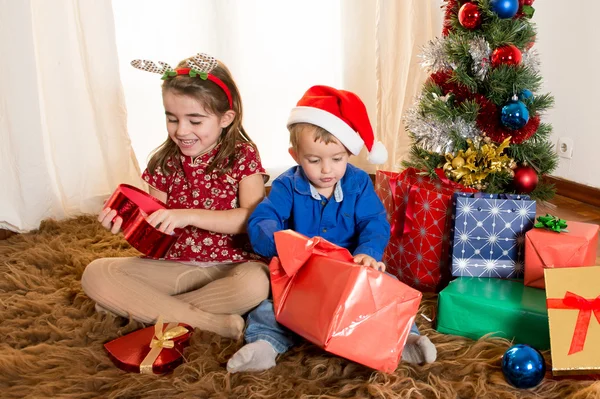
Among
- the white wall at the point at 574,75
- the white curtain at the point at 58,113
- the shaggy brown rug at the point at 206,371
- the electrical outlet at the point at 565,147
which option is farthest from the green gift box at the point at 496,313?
the white curtain at the point at 58,113

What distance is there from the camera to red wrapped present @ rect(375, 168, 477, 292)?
4.84 feet

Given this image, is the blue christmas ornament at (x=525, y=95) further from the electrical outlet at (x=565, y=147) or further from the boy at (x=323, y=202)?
the electrical outlet at (x=565, y=147)

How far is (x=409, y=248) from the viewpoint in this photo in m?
1.53

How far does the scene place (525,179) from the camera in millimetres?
1497

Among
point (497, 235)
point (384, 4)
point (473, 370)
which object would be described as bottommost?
point (473, 370)

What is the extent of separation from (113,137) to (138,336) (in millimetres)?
1138

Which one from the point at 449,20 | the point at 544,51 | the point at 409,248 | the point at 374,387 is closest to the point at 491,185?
the point at 409,248

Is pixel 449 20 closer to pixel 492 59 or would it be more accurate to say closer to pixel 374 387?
pixel 492 59

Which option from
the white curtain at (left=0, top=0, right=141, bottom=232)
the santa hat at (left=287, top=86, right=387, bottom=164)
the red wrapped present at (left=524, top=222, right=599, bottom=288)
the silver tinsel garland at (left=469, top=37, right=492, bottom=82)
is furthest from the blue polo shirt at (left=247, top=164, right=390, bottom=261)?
the white curtain at (left=0, top=0, right=141, bottom=232)

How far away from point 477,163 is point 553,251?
327 millimetres

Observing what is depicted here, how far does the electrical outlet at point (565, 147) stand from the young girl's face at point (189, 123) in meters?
1.50

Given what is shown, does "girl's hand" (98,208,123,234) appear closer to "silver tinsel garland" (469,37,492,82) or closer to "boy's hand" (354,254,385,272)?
"boy's hand" (354,254,385,272)

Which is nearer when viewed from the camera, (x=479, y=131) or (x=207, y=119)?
(x=207, y=119)

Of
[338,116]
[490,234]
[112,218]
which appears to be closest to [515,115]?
[490,234]
